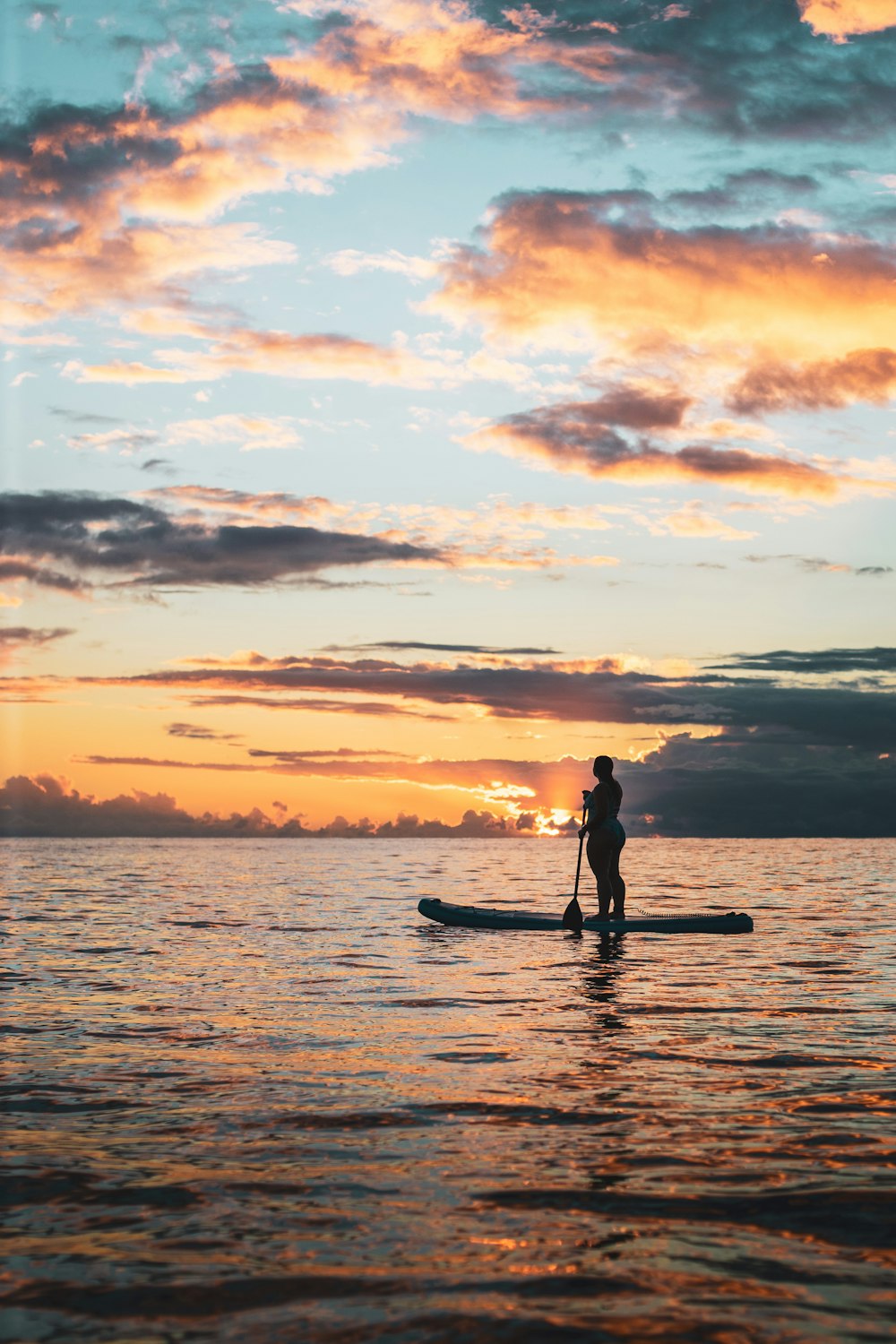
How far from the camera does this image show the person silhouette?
21.7 m

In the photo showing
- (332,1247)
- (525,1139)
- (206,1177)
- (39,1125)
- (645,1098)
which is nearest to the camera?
(332,1247)

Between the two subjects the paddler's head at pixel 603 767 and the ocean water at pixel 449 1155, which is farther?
the paddler's head at pixel 603 767

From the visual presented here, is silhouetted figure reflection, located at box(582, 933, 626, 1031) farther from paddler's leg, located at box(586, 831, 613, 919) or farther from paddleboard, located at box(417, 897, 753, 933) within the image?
paddler's leg, located at box(586, 831, 613, 919)

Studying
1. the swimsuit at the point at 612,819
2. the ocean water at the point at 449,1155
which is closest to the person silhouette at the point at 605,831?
the swimsuit at the point at 612,819

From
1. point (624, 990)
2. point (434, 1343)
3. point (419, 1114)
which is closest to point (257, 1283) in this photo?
point (434, 1343)

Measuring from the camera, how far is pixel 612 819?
2192cm

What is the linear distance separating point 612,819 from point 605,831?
Result: 12.8 inches

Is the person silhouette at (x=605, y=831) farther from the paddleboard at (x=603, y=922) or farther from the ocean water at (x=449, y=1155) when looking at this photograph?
the ocean water at (x=449, y=1155)

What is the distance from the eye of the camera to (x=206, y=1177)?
6.79m

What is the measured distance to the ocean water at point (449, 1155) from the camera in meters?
4.97

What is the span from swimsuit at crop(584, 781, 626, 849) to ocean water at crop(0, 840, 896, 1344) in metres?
4.83

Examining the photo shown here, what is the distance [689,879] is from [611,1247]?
148ft

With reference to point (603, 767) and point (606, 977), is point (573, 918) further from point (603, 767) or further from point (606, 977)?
point (606, 977)

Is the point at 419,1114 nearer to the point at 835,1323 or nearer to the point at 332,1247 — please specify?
the point at 332,1247
